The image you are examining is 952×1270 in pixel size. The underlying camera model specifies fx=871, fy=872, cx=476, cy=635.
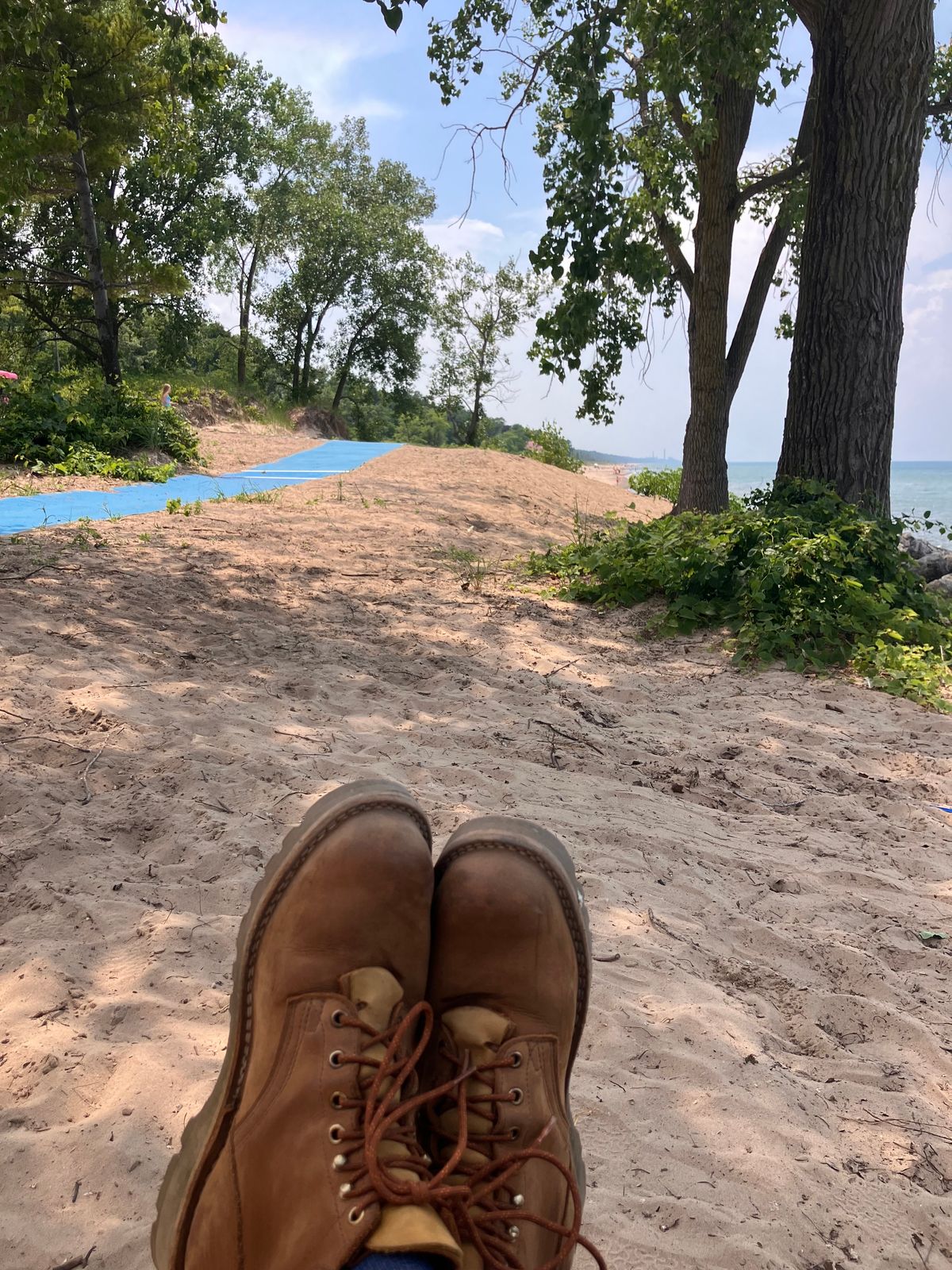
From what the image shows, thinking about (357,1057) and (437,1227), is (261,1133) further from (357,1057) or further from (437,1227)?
(437,1227)

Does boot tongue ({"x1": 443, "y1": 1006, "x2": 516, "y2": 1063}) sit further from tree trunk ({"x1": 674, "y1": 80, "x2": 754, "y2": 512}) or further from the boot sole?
tree trunk ({"x1": 674, "y1": 80, "x2": 754, "y2": 512})

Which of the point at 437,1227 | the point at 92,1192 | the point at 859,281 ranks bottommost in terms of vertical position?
the point at 92,1192

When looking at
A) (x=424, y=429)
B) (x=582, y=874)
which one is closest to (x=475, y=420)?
(x=424, y=429)

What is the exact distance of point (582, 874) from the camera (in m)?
2.32

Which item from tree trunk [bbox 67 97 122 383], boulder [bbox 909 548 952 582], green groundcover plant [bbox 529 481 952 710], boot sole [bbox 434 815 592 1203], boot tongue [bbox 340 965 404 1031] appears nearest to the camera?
boot tongue [bbox 340 965 404 1031]

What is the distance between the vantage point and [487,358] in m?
31.5

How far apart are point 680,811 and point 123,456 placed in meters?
10.1

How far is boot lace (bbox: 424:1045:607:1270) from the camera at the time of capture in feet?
3.66

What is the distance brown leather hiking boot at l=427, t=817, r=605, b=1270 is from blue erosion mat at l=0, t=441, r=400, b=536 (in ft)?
18.0

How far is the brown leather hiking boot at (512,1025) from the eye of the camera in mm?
1180

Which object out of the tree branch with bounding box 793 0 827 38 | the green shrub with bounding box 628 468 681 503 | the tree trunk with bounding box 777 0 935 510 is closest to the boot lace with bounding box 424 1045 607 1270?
the tree trunk with bounding box 777 0 935 510

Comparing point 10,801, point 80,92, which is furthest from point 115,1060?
point 80,92

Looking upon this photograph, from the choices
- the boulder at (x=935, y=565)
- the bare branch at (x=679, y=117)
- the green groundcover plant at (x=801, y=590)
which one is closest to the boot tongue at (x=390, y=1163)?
the green groundcover plant at (x=801, y=590)

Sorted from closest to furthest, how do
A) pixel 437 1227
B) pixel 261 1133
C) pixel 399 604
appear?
pixel 437 1227
pixel 261 1133
pixel 399 604
